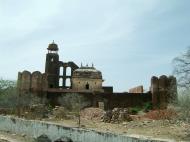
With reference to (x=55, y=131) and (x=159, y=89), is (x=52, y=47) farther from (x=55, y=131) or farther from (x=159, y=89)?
(x=55, y=131)

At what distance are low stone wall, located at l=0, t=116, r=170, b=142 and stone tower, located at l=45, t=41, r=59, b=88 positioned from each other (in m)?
33.6

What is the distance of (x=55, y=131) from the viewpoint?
48.9ft

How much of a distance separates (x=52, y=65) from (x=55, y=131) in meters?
39.6

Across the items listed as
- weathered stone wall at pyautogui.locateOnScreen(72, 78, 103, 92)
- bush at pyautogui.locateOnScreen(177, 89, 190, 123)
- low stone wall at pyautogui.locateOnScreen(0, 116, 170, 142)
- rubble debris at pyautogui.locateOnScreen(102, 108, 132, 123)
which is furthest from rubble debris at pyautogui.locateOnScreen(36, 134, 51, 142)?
weathered stone wall at pyautogui.locateOnScreen(72, 78, 103, 92)

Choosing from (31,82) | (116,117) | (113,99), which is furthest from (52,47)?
(116,117)

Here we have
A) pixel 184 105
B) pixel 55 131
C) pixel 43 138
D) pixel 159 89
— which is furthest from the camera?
pixel 159 89

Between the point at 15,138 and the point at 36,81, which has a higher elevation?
the point at 36,81

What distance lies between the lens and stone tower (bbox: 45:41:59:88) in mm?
53919

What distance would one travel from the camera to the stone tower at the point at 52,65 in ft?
177

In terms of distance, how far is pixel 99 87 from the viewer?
163ft

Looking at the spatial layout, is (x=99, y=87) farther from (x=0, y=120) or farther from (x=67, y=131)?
(x=67, y=131)

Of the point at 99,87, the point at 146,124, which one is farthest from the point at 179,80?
the point at 99,87

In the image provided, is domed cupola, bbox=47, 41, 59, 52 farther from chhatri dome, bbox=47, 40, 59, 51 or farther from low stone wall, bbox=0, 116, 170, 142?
low stone wall, bbox=0, 116, 170, 142

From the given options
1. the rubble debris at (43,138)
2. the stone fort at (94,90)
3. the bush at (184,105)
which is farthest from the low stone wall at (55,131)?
the stone fort at (94,90)
